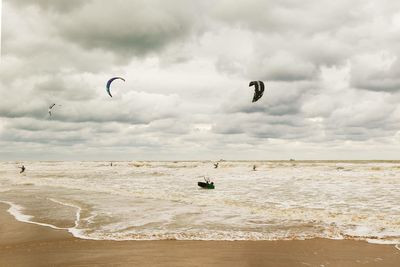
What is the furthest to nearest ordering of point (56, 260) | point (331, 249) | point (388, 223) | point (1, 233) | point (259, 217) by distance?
point (259, 217) → point (388, 223) → point (1, 233) → point (331, 249) → point (56, 260)

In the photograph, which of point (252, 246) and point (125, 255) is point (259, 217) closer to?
point (252, 246)

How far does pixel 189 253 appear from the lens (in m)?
10.6

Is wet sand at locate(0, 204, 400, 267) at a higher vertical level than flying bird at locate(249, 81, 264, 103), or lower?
lower

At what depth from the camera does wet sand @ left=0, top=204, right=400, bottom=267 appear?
9.53m

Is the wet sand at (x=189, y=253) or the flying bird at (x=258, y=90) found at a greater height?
the flying bird at (x=258, y=90)

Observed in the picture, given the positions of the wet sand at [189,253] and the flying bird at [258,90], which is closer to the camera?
the wet sand at [189,253]

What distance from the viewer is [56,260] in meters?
9.74

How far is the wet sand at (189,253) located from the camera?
9.53 metres

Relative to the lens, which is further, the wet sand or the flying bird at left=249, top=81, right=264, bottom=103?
the flying bird at left=249, top=81, right=264, bottom=103

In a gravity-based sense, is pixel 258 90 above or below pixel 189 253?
above

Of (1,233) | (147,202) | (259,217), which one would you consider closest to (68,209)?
(147,202)

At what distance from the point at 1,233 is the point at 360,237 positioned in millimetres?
12670

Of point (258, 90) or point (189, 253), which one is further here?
point (258, 90)

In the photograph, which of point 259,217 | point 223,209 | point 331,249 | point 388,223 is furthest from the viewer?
point 223,209
